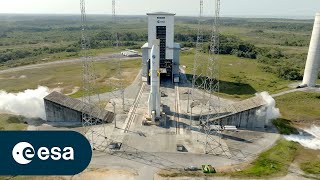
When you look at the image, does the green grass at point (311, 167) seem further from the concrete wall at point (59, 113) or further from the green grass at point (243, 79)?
the concrete wall at point (59, 113)

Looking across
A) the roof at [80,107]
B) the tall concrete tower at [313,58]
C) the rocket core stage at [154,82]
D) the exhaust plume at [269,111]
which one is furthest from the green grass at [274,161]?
the tall concrete tower at [313,58]

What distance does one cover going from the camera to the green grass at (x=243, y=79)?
2896 inches

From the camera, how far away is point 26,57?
4884 inches

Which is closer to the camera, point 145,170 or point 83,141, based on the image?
point 83,141

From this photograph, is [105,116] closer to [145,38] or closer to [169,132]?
[169,132]

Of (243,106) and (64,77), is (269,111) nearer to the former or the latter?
(243,106)

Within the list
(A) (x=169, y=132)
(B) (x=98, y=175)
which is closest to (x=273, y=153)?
(A) (x=169, y=132)

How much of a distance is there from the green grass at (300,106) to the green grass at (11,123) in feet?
164

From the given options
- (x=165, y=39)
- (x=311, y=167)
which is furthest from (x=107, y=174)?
(x=165, y=39)

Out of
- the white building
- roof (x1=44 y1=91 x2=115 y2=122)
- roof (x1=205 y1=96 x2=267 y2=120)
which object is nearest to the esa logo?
roof (x1=44 y1=91 x2=115 y2=122)

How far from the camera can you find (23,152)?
1214 inches

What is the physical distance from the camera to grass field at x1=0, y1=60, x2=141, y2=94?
76875 millimetres

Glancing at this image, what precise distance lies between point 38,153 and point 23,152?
6.12 feet

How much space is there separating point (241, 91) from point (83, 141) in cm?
5142
